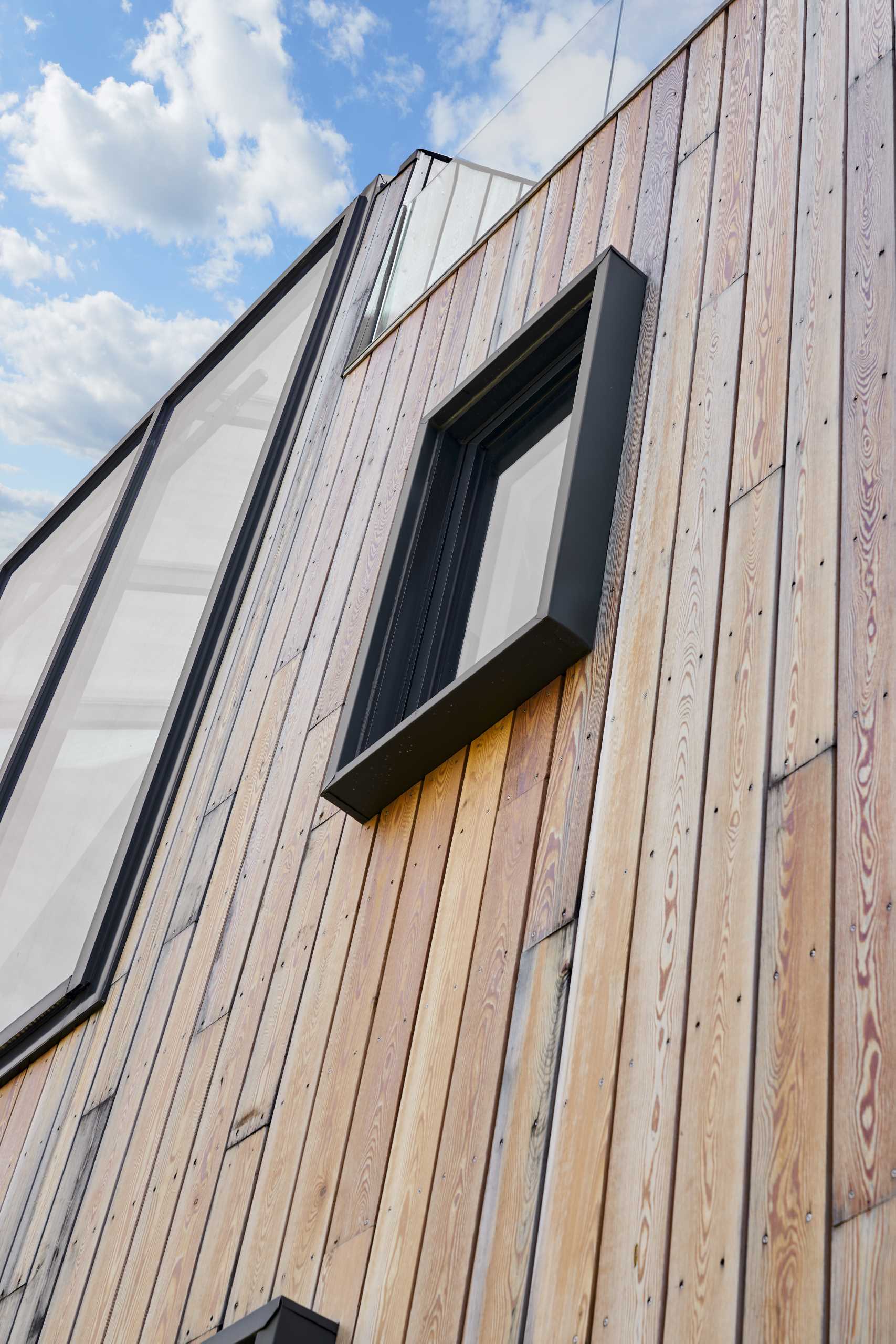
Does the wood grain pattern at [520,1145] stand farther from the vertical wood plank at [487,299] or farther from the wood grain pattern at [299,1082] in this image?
the vertical wood plank at [487,299]

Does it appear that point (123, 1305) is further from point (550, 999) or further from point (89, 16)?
point (89, 16)

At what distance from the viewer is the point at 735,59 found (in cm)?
312

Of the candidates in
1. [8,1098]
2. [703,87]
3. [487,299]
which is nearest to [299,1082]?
[8,1098]

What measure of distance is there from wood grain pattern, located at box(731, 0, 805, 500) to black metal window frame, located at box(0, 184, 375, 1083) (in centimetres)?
218

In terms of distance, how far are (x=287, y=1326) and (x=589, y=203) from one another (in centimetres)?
289

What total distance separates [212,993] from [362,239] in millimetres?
3607

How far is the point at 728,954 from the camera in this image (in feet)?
5.25

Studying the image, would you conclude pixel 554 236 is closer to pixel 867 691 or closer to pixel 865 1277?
pixel 867 691

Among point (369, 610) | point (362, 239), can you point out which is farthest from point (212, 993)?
point (362, 239)

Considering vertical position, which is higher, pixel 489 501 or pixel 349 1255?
pixel 489 501

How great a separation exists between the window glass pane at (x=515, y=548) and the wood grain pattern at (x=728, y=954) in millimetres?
694

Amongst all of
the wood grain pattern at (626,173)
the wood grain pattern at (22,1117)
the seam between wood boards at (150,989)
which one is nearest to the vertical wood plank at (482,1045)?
the seam between wood boards at (150,989)

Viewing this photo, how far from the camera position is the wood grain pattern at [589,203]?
3.34 m

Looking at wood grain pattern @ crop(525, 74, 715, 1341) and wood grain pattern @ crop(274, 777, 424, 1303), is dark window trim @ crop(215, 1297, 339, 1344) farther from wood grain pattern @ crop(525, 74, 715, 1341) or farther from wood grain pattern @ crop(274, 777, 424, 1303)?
wood grain pattern @ crop(525, 74, 715, 1341)
